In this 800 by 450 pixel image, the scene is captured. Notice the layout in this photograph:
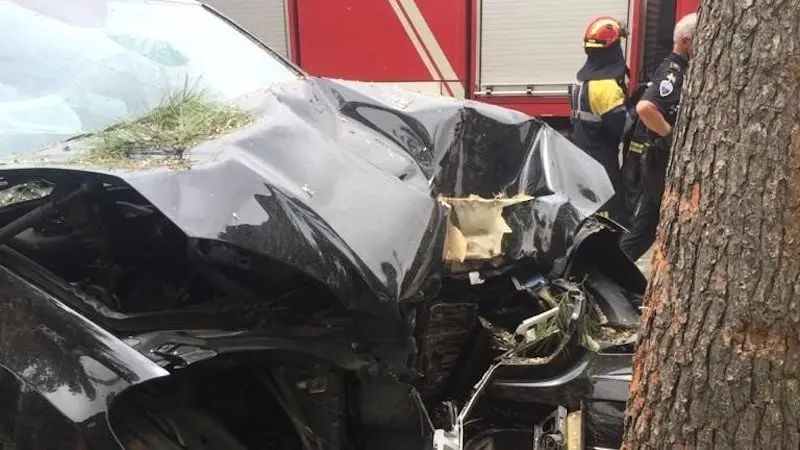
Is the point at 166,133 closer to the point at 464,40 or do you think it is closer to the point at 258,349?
the point at 258,349

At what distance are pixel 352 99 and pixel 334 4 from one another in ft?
18.0

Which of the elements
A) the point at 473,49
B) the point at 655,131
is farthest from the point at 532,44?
the point at 655,131

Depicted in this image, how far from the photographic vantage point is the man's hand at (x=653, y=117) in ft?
14.0

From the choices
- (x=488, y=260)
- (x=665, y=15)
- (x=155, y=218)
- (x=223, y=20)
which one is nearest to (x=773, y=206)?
(x=488, y=260)

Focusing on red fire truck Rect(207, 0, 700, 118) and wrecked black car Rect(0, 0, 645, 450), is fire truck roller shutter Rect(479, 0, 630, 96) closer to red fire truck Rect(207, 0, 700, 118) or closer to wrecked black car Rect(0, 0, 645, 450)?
red fire truck Rect(207, 0, 700, 118)

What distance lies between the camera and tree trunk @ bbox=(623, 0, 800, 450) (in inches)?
52.7

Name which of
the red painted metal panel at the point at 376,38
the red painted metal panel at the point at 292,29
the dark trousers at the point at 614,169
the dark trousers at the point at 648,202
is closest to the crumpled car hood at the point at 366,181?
the dark trousers at the point at 648,202

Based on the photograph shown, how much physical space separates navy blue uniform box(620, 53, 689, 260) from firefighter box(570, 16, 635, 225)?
7.6 inches

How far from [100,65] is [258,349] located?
1.38 metres

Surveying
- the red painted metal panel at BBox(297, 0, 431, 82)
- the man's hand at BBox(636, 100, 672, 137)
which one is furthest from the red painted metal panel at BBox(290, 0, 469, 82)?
the man's hand at BBox(636, 100, 672, 137)

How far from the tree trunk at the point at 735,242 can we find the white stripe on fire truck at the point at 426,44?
6056mm

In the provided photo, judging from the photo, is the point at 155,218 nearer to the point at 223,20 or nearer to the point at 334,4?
the point at 223,20

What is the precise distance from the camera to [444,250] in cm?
214

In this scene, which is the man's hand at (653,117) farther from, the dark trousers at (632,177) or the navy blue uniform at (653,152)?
the dark trousers at (632,177)
